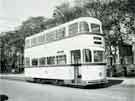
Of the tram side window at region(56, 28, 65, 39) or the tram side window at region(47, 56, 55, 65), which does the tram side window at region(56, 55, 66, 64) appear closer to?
the tram side window at region(47, 56, 55, 65)

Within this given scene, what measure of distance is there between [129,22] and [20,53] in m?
26.7

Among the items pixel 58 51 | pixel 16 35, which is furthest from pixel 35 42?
pixel 16 35

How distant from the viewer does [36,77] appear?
1877cm

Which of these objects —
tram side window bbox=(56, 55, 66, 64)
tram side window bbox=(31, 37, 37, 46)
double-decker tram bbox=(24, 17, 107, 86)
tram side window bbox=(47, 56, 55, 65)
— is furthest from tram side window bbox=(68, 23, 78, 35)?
tram side window bbox=(31, 37, 37, 46)

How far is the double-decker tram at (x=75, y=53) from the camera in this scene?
13539 mm

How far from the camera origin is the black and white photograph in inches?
484

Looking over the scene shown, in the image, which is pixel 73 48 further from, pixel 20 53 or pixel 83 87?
pixel 20 53

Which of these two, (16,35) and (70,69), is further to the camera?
(16,35)

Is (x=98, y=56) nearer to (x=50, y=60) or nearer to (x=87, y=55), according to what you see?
(x=87, y=55)

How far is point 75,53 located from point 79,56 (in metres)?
0.43

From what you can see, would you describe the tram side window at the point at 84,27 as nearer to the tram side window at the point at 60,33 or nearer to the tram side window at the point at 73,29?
the tram side window at the point at 73,29

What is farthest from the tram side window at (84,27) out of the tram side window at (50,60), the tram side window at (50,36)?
the tram side window at (50,60)

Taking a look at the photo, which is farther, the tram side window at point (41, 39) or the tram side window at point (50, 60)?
the tram side window at point (41, 39)

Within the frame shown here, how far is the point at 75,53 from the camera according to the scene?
1418 centimetres
